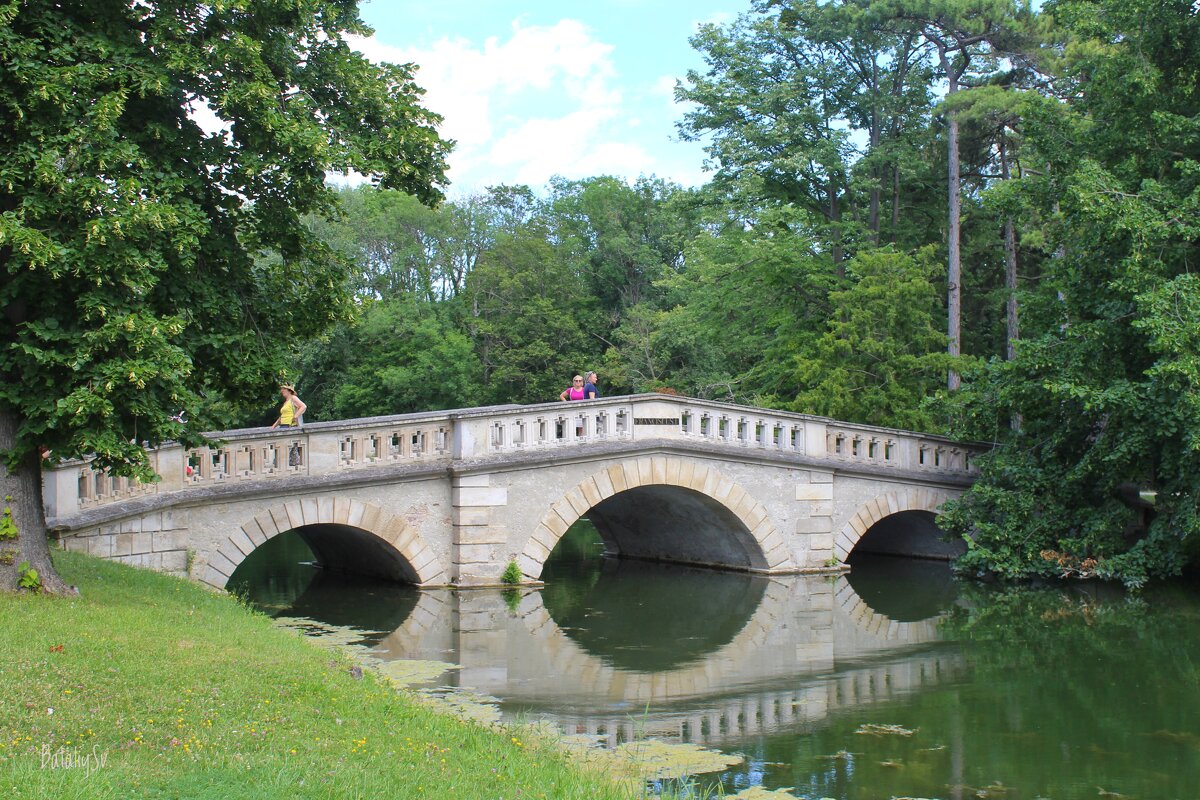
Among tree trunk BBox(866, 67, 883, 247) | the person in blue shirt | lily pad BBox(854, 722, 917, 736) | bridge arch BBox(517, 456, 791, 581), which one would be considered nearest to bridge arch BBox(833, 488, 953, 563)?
bridge arch BBox(517, 456, 791, 581)

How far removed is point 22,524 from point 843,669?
805 centimetres

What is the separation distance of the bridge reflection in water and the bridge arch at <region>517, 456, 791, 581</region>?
1.49ft

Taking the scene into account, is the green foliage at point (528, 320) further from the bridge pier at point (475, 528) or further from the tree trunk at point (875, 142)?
the bridge pier at point (475, 528)

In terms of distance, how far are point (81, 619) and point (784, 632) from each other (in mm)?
8528

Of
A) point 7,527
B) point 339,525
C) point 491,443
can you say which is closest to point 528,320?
point 491,443

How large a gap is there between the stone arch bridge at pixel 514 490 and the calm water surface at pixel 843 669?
29.0 inches

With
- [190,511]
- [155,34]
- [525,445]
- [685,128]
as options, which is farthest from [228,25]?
[685,128]

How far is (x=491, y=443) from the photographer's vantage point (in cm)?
1614

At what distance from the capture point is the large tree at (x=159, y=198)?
870cm

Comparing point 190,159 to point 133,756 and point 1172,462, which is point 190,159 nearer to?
point 133,756

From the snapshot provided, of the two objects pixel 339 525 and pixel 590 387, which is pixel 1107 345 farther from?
pixel 339 525

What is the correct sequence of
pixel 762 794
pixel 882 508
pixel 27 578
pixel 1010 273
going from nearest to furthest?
pixel 762 794
pixel 27 578
pixel 882 508
pixel 1010 273

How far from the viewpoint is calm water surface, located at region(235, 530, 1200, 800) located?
8.62m

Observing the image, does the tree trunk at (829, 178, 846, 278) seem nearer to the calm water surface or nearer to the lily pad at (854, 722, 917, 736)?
the calm water surface
